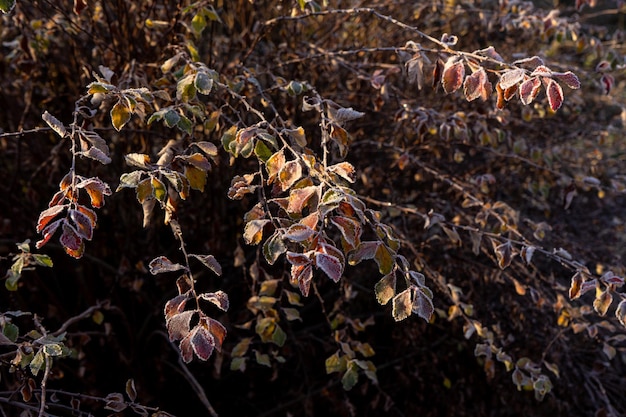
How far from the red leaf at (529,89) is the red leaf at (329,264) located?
0.47 m

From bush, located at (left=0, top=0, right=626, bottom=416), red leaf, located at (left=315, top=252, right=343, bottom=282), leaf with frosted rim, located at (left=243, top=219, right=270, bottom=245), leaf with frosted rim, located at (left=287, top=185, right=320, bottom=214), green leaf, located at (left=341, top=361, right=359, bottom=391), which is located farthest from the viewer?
bush, located at (left=0, top=0, right=626, bottom=416)

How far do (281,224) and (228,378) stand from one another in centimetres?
154

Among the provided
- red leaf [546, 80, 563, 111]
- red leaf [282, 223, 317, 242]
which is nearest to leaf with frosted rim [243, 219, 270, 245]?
red leaf [282, 223, 317, 242]

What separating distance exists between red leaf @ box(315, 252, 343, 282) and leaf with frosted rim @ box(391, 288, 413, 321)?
18 cm

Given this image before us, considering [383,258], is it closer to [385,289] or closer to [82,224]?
[385,289]

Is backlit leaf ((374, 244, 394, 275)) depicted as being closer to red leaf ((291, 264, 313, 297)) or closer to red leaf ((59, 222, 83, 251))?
red leaf ((291, 264, 313, 297))

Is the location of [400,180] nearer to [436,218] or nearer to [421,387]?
[421,387]

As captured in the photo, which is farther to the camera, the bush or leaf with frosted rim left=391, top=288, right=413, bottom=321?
the bush

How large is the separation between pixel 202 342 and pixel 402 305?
1.17ft

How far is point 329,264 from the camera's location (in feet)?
3.03

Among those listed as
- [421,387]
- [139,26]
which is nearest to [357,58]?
[139,26]

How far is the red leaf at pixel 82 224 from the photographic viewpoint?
103 centimetres

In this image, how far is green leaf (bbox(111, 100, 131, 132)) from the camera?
1.17 m

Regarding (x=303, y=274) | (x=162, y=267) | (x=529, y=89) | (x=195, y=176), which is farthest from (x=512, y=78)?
(x=162, y=267)
